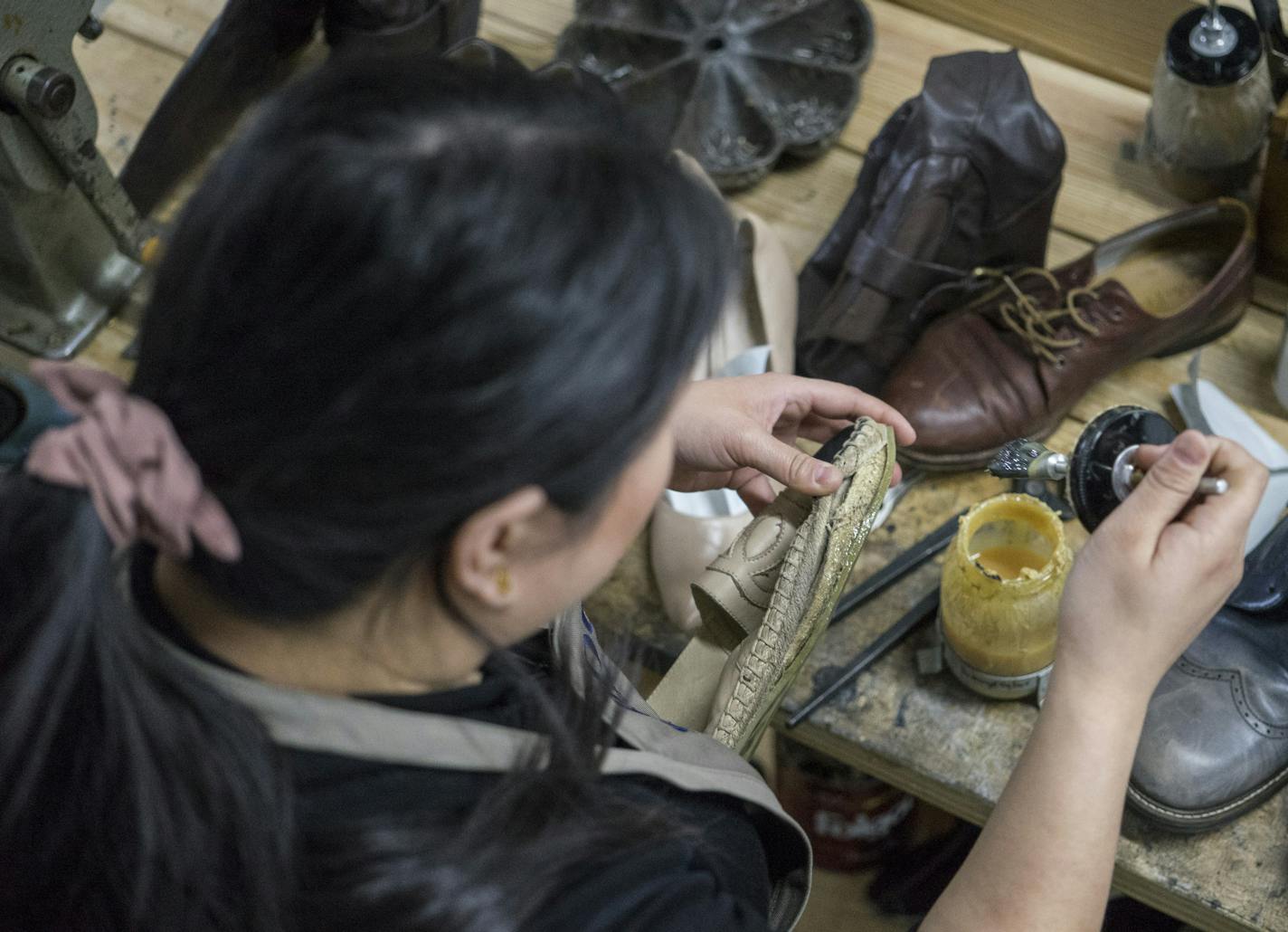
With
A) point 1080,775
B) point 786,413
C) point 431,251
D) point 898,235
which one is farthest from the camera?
point 898,235

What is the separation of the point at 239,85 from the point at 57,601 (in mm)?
1234

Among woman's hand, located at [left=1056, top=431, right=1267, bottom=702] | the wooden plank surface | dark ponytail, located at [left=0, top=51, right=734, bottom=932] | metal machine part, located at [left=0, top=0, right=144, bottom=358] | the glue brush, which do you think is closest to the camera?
dark ponytail, located at [left=0, top=51, right=734, bottom=932]

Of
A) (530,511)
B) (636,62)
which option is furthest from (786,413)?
(636,62)

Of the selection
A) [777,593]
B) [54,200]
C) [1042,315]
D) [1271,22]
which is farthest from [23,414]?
[1271,22]

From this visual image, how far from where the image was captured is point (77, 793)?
623 millimetres

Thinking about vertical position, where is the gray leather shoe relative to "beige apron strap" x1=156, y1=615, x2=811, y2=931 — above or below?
below

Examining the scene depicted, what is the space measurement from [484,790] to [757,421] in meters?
0.46

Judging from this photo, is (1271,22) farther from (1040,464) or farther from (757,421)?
(757,421)

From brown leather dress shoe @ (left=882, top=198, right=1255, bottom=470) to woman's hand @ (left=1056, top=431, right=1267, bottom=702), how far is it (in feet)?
1.52

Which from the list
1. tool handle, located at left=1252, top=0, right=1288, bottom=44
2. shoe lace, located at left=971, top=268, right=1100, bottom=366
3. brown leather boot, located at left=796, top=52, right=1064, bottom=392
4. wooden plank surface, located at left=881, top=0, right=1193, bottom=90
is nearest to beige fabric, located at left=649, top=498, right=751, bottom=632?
brown leather boot, located at left=796, top=52, right=1064, bottom=392

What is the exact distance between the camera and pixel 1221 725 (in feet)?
3.48

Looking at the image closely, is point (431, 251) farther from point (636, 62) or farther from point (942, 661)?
point (636, 62)

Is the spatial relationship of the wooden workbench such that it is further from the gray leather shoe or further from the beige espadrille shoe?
the beige espadrille shoe

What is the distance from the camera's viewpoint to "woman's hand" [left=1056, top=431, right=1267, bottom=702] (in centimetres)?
80
